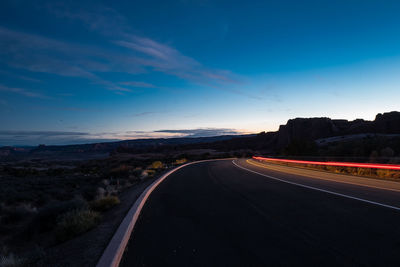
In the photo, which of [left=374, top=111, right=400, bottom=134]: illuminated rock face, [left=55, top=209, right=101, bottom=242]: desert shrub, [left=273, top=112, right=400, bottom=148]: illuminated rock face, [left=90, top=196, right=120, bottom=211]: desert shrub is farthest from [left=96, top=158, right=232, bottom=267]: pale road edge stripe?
[left=374, top=111, right=400, bottom=134]: illuminated rock face

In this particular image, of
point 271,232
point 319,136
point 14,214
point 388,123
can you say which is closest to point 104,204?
point 14,214

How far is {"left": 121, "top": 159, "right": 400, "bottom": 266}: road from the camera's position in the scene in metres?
3.73

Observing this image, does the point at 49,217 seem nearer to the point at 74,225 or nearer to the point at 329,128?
the point at 74,225

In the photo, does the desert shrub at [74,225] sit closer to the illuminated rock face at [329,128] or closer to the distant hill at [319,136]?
the distant hill at [319,136]

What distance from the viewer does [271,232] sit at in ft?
15.9

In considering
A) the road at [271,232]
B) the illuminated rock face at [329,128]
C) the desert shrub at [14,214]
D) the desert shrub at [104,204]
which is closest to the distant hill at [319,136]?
the illuminated rock face at [329,128]

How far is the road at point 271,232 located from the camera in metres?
3.73

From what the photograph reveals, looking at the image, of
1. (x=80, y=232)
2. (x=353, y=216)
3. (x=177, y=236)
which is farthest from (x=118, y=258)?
(x=353, y=216)

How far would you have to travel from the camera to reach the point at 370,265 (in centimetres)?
339

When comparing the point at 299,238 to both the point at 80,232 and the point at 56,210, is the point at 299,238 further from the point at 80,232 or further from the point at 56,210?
the point at 56,210

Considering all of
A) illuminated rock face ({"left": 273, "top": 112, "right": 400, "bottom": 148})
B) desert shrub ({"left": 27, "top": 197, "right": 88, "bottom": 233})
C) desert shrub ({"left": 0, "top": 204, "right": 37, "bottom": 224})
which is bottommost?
desert shrub ({"left": 0, "top": 204, "right": 37, "bottom": 224})

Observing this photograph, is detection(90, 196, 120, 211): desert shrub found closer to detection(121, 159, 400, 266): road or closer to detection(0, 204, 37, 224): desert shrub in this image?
detection(121, 159, 400, 266): road

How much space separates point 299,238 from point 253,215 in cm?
173

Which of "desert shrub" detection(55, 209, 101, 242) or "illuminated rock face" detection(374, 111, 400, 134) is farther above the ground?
"illuminated rock face" detection(374, 111, 400, 134)
